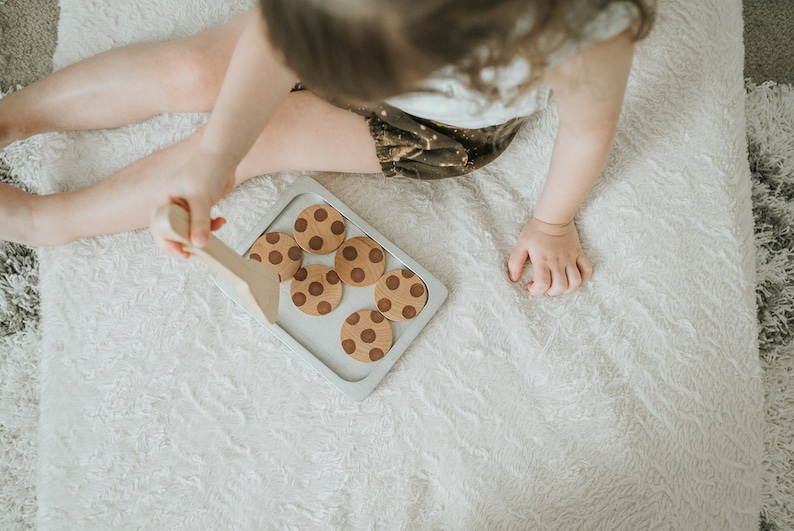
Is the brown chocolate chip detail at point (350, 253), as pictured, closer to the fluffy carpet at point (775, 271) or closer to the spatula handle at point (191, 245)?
the spatula handle at point (191, 245)

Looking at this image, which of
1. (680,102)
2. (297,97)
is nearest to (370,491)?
(297,97)

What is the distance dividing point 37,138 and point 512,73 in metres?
0.62

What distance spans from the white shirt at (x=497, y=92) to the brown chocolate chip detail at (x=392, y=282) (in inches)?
6.8

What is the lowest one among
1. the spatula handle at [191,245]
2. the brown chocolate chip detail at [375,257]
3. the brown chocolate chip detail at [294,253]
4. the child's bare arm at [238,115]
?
the brown chocolate chip detail at [375,257]

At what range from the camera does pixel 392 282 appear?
618 mm

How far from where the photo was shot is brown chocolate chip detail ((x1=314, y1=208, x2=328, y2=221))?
635 mm

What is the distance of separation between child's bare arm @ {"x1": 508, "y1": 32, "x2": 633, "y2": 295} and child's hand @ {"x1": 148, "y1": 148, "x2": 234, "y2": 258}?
10.2 inches

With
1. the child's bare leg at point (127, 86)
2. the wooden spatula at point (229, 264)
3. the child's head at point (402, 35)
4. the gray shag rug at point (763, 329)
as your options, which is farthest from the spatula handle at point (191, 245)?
the gray shag rug at point (763, 329)

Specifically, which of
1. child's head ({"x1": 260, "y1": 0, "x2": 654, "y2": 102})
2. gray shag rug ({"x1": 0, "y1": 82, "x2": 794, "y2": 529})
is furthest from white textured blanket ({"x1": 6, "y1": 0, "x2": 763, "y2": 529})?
child's head ({"x1": 260, "y1": 0, "x2": 654, "y2": 102})

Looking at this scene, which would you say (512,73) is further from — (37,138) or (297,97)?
(37,138)

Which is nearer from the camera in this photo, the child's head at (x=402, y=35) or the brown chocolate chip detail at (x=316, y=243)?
the child's head at (x=402, y=35)

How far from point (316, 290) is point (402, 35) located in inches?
13.8

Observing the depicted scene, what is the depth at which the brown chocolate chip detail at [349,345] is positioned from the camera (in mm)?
605

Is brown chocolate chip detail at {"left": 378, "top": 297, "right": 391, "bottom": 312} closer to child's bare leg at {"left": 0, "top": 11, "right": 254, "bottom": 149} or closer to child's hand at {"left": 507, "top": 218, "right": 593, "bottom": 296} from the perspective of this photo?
child's hand at {"left": 507, "top": 218, "right": 593, "bottom": 296}
